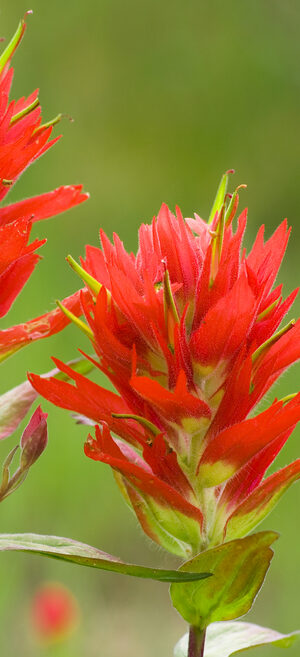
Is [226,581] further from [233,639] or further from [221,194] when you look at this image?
[221,194]

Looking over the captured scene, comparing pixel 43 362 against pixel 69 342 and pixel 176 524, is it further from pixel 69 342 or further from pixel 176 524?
pixel 176 524

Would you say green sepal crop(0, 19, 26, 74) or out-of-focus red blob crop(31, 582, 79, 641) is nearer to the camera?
green sepal crop(0, 19, 26, 74)

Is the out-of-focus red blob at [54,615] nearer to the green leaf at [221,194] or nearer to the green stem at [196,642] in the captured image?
the green stem at [196,642]

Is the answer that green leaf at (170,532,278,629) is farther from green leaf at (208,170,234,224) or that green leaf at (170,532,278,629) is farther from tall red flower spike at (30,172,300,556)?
green leaf at (208,170,234,224)

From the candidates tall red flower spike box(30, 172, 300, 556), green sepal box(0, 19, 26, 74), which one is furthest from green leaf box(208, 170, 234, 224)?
green sepal box(0, 19, 26, 74)

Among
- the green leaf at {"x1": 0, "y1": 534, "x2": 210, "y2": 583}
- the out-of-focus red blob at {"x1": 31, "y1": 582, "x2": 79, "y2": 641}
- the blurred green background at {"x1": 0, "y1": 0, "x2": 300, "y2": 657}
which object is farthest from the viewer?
the blurred green background at {"x1": 0, "y1": 0, "x2": 300, "y2": 657}

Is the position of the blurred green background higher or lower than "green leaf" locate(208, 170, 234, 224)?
higher

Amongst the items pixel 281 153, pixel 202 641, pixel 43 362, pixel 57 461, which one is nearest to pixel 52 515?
pixel 57 461
